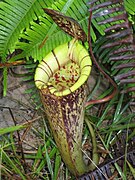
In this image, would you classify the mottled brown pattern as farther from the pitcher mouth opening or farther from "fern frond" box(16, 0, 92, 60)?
"fern frond" box(16, 0, 92, 60)

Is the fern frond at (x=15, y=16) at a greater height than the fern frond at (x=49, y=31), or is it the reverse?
the fern frond at (x=15, y=16)

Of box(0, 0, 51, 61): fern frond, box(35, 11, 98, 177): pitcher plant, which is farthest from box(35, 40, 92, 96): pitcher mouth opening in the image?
box(0, 0, 51, 61): fern frond

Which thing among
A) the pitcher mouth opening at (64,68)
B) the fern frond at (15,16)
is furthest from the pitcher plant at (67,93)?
the fern frond at (15,16)

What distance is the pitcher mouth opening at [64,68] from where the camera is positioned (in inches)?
68.7

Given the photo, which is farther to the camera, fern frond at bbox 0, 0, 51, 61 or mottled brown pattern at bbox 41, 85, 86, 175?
fern frond at bbox 0, 0, 51, 61

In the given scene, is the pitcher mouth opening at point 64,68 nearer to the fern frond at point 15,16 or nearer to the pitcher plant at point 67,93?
the pitcher plant at point 67,93

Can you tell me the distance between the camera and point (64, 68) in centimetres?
190

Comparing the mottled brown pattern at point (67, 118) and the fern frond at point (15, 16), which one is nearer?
the mottled brown pattern at point (67, 118)

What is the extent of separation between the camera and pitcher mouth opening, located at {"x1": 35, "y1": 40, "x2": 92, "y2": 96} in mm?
1745

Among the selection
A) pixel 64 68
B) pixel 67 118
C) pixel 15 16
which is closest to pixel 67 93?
pixel 67 118

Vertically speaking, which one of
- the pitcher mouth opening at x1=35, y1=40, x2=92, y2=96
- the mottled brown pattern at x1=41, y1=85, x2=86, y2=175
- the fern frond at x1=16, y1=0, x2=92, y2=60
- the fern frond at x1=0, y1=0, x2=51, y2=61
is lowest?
the mottled brown pattern at x1=41, y1=85, x2=86, y2=175

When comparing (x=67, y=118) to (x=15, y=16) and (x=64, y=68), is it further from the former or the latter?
(x=15, y=16)

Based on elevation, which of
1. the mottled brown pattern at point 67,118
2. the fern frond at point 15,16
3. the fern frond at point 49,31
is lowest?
the mottled brown pattern at point 67,118

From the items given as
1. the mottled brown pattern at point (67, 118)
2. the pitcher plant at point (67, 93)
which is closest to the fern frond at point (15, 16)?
the pitcher plant at point (67, 93)
